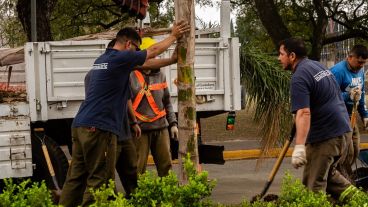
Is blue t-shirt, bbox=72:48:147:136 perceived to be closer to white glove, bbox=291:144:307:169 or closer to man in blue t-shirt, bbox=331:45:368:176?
white glove, bbox=291:144:307:169

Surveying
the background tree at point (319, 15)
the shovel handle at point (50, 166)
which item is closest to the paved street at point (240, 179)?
the shovel handle at point (50, 166)

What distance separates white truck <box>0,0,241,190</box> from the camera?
7.69 m

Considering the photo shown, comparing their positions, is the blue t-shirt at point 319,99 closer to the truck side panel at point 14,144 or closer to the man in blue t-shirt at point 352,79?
the man in blue t-shirt at point 352,79

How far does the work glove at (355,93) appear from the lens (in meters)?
7.77

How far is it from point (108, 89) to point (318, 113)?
178cm

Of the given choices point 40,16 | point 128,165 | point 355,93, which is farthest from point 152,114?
point 40,16

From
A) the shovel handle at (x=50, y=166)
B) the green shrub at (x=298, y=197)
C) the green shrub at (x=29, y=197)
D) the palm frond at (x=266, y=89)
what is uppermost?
the palm frond at (x=266, y=89)

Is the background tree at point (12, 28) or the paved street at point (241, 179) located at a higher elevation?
the background tree at point (12, 28)

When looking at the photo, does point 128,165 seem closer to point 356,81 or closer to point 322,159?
point 322,159

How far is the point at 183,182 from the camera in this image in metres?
5.30

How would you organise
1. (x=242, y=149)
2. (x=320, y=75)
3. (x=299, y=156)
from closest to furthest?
(x=299, y=156) → (x=320, y=75) → (x=242, y=149)

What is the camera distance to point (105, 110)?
20.3ft

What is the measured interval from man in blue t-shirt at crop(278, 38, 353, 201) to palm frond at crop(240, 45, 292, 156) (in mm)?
2412

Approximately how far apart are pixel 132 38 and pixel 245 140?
9.80 metres
